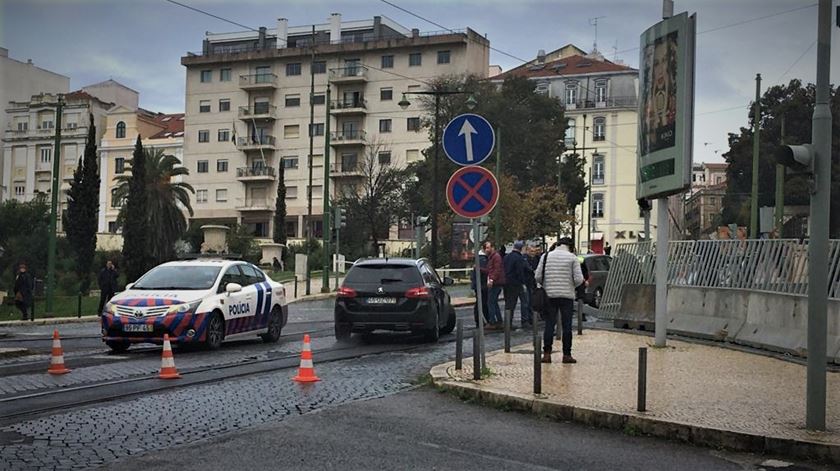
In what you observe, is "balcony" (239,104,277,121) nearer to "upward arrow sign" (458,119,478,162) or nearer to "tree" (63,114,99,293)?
"tree" (63,114,99,293)

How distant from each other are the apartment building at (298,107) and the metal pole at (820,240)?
72.1 meters

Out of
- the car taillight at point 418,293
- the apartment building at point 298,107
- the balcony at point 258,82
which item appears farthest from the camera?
the balcony at point 258,82

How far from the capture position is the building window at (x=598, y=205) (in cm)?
8481

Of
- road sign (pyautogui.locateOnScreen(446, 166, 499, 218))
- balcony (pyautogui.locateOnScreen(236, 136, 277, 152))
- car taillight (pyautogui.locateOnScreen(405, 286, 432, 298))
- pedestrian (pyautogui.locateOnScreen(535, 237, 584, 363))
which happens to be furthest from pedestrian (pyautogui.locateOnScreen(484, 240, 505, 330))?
balcony (pyautogui.locateOnScreen(236, 136, 277, 152))

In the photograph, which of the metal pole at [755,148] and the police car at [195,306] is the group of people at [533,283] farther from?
the metal pole at [755,148]

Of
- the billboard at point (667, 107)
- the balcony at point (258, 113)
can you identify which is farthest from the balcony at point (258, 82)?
the billboard at point (667, 107)

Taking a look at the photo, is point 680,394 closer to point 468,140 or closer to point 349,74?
point 468,140

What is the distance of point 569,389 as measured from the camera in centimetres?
985

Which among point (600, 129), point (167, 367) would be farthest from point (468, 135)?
point (600, 129)

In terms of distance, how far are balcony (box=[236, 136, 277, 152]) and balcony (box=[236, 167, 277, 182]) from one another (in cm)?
200

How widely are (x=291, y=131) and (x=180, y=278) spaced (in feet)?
237

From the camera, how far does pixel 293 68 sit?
85688mm

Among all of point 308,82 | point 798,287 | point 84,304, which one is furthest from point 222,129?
point 798,287

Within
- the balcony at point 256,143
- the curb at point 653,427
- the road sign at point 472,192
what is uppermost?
the balcony at point 256,143
